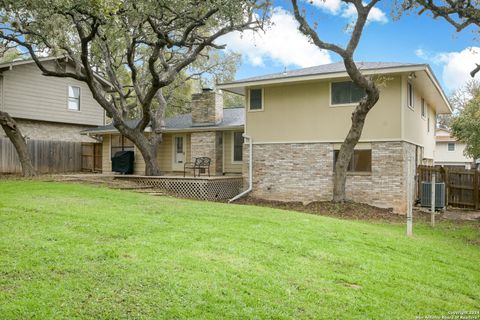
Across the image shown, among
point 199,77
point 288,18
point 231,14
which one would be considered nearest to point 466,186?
point 288,18

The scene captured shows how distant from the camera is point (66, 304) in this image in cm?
390

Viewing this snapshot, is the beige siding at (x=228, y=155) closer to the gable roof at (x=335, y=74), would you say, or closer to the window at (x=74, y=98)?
the gable roof at (x=335, y=74)

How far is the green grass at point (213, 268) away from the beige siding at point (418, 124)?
6.30 metres

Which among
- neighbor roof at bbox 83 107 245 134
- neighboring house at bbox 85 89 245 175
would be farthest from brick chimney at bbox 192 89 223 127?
neighbor roof at bbox 83 107 245 134

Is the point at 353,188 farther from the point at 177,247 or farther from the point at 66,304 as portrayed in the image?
the point at 66,304

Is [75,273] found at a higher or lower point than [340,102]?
lower

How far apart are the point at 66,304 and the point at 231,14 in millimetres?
10147

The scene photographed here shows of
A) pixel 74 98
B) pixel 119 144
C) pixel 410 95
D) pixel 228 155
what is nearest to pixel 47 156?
pixel 74 98

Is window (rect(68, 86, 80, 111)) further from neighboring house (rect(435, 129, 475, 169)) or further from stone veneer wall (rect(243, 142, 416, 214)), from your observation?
neighboring house (rect(435, 129, 475, 169))

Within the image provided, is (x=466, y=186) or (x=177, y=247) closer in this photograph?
(x=177, y=247)

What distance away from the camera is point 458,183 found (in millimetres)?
16359

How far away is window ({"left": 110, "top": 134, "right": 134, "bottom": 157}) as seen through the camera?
69.1ft

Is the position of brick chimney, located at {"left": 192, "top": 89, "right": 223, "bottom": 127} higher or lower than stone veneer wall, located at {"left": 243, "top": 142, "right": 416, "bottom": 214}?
higher

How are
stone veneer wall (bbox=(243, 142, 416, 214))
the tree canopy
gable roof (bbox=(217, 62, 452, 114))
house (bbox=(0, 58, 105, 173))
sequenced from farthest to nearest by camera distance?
house (bbox=(0, 58, 105, 173)) → stone veneer wall (bbox=(243, 142, 416, 214)) → gable roof (bbox=(217, 62, 452, 114)) → the tree canopy
